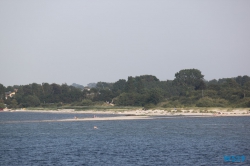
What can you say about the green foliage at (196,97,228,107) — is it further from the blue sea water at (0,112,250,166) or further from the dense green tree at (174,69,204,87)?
the dense green tree at (174,69,204,87)

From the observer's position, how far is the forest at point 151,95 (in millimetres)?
110925

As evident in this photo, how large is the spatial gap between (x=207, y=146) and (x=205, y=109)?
55.9m

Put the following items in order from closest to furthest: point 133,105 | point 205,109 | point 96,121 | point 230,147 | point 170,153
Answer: point 170,153
point 230,147
point 96,121
point 205,109
point 133,105

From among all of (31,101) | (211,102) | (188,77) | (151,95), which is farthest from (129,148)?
(31,101)

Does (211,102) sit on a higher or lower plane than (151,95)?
lower

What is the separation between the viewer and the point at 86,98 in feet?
543

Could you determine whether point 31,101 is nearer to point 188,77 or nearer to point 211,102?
point 188,77

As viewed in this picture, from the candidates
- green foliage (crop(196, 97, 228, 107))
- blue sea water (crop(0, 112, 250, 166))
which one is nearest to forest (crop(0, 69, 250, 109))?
green foliage (crop(196, 97, 228, 107))

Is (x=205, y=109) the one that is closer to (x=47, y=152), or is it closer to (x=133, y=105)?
(x=133, y=105)

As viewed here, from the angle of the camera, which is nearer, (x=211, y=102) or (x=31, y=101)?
(x=211, y=102)

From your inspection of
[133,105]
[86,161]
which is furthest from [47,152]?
[133,105]

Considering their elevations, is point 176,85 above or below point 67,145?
above

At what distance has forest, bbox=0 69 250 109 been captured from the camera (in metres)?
111

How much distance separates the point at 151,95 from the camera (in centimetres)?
12631
